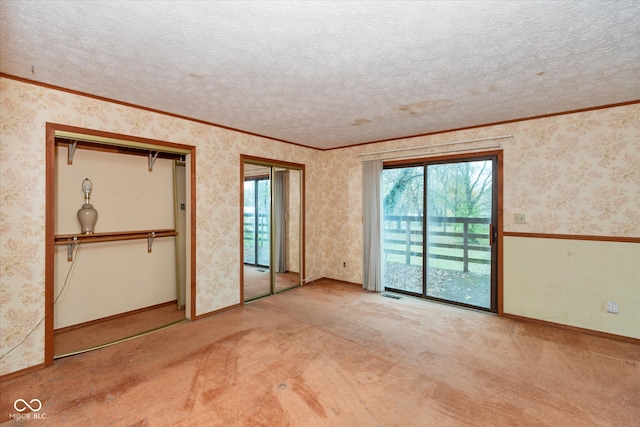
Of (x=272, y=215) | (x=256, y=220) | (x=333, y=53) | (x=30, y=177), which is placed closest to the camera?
(x=333, y=53)

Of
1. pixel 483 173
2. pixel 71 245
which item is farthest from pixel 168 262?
pixel 483 173

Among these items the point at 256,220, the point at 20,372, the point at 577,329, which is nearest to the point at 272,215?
the point at 256,220

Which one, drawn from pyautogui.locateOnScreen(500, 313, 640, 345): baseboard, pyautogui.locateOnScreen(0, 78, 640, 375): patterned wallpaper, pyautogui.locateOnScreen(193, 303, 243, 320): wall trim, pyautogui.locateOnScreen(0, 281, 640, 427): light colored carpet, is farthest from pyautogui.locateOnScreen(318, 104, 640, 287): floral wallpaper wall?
pyautogui.locateOnScreen(193, 303, 243, 320): wall trim

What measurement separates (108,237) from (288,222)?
2704 millimetres

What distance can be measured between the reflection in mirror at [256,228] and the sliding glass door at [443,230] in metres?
2.14

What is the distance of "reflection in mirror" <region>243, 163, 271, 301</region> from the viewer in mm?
5145

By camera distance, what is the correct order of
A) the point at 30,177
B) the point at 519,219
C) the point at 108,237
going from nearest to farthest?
the point at 30,177 < the point at 108,237 < the point at 519,219

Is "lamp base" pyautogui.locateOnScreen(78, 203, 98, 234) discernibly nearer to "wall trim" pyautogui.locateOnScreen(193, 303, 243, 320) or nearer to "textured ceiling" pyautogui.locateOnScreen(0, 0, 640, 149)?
"textured ceiling" pyautogui.locateOnScreen(0, 0, 640, 149)

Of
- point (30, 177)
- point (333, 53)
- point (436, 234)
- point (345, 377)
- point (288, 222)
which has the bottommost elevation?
point (345, 377)

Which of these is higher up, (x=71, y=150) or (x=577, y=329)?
(x=71, y=150)

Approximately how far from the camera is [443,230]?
412 centimetres

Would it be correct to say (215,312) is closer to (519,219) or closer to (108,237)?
(108,237)

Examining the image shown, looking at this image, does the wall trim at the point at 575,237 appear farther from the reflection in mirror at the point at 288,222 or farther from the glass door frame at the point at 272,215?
the reflection in mirror at the point at 288,222

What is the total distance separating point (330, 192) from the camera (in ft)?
17.5
